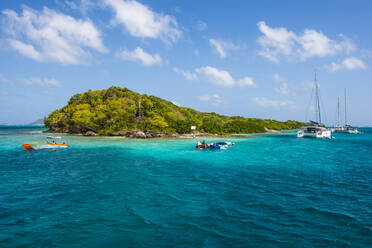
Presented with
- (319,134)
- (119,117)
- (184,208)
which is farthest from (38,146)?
(319,134)

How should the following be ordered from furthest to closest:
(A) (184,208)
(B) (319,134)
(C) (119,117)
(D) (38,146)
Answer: (C) (119,117)
(B) (319,134)
(D) (38,146)
(A) (184,208)

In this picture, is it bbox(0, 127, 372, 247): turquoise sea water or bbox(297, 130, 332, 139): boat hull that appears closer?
bbox(0, 127, 372, 247): turquoise sea water

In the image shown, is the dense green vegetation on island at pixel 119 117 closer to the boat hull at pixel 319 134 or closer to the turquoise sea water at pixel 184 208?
the boat hull at pixel 319 134

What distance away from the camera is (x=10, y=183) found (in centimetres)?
2050

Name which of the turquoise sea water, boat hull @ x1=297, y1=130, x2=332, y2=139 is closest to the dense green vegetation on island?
boat hull @ x1=297, y1=130, x2=332, y2=139

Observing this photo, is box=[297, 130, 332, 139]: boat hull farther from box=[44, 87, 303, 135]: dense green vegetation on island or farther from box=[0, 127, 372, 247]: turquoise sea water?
box=[0, 127, 372, 247]: turquoise sea water

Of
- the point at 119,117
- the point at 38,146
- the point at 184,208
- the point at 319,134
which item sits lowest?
the point at 184,208

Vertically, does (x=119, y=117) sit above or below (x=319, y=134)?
above

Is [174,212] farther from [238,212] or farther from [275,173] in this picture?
[275,173]

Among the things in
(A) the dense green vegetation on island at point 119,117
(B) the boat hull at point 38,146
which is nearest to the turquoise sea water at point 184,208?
(B) the boat hull at point 38,146

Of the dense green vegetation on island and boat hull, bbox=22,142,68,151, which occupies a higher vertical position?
the dense green vegetation on island

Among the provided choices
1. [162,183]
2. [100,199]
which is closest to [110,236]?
[100,199]

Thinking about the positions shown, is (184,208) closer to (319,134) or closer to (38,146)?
(38,146)

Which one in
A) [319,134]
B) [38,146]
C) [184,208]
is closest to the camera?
[184,208]
